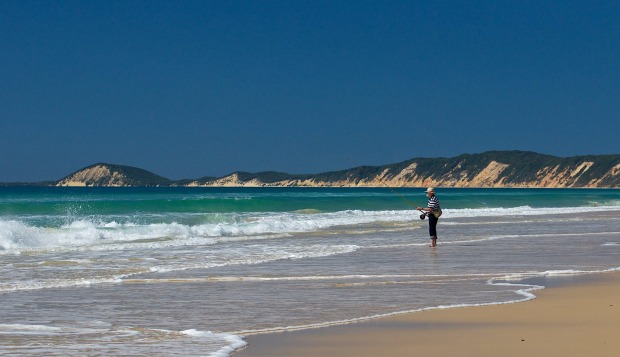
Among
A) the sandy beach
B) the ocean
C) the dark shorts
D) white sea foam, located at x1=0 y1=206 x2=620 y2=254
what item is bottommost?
the sandy beach

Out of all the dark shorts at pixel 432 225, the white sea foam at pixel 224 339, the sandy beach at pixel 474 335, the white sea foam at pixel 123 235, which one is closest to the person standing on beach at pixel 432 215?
the dark shorts at pixel 432 225

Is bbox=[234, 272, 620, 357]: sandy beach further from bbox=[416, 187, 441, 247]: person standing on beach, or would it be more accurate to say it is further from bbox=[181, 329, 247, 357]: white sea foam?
bbox=[416, 187, 441, 247]: person standing on beach

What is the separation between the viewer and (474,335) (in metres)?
7.88

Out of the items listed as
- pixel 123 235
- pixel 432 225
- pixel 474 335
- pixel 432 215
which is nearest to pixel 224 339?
pixel 474 335

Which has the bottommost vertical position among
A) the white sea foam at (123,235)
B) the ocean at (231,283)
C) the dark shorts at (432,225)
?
the ocean at (231,283)

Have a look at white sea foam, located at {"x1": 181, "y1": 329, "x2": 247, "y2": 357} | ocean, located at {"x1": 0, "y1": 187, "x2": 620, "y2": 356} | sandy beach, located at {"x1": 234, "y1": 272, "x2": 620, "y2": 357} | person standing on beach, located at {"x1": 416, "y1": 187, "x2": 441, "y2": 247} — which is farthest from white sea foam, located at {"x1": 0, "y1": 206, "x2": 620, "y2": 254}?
sandy beach, located at {"x1": 234, "y1": 272, "x2": 620, "y2": 357}

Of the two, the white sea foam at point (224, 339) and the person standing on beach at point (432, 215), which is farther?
the person standing on beach at point (432, 215)

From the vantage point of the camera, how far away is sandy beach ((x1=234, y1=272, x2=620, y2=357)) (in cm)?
715

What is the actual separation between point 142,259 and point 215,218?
23435mm

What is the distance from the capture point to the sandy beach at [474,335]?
7148 millimetres

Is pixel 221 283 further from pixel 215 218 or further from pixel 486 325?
pixel 215 218

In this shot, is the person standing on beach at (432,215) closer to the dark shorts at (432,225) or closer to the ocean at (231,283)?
the dark shorts at (432,225)

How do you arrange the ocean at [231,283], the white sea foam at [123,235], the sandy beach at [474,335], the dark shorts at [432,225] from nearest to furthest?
the sandy beach at [474,335]
the ocean at [231,283]
the dark shorts at [432,225]
the white sea foam at [123,235]

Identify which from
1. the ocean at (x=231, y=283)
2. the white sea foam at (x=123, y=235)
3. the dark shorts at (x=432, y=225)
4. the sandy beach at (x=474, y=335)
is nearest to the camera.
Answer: the sandy beach at (x=474, y=335)
